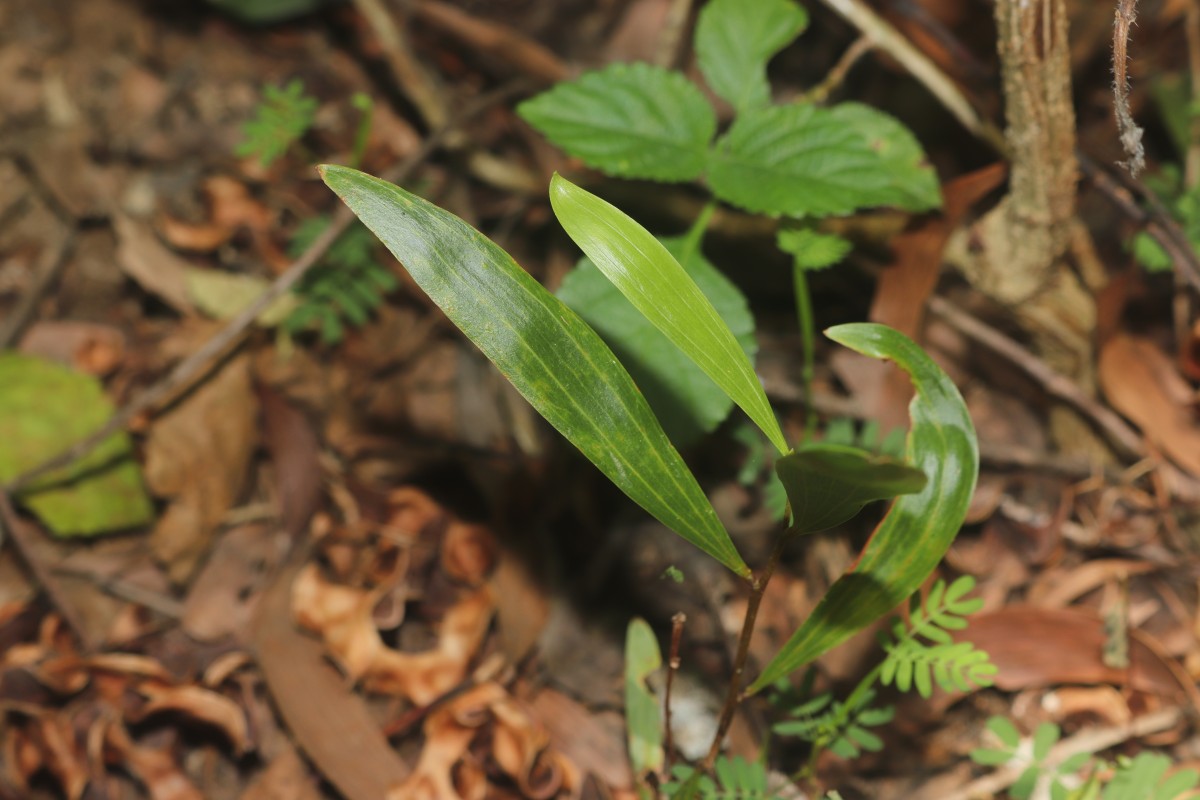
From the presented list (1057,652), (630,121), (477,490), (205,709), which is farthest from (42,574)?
(1057,652)

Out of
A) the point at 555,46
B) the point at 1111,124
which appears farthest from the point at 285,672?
the point at 1111,124

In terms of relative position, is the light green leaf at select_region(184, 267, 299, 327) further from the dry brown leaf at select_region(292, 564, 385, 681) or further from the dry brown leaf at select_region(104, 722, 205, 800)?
the dry brown leaf at select_region(104, 722, 205, 800)

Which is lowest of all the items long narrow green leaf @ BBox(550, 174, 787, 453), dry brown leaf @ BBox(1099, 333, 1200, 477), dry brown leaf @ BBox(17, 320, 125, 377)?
dry brown leaf @ BBox(17, 320, 125, 377)

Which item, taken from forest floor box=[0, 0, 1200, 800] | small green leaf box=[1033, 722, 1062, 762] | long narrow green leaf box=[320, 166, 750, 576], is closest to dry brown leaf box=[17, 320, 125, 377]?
forest floor box=[0, 0, 1200, 800]

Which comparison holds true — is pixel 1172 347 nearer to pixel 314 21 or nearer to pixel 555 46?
pixel 555 46

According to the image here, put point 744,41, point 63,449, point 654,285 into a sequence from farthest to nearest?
point 63,449
point 744,41
point 654,285

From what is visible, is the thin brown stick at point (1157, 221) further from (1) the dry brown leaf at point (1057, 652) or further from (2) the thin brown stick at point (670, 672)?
(2) the thin brown stick at point (670, 672)

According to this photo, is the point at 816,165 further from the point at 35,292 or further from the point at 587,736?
the point at 35,292
